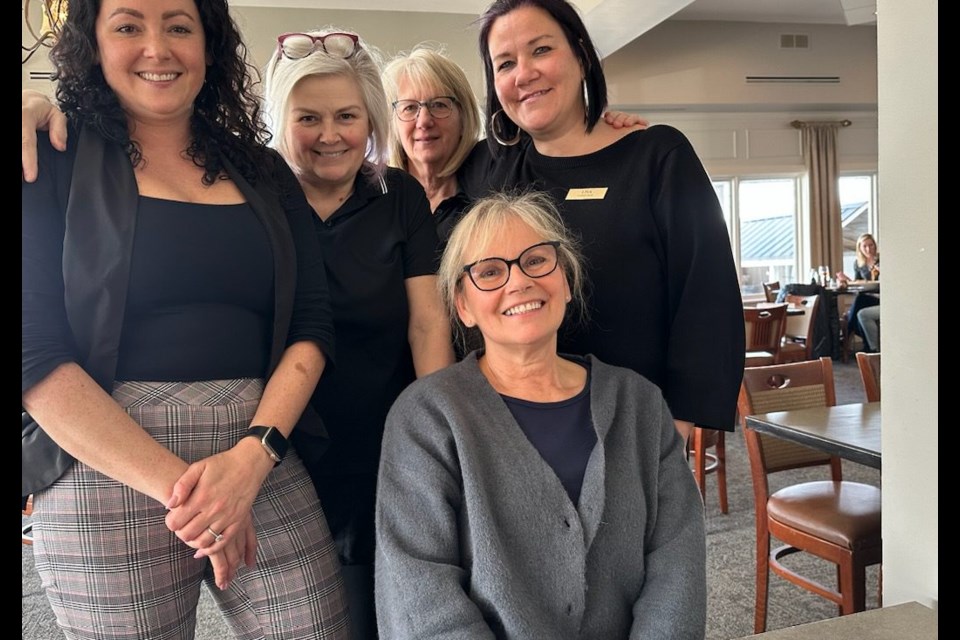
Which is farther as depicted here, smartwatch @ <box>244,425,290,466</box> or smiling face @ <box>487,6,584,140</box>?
smiling face @ <box>487,6,584,140</box>

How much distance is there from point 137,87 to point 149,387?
0.49m

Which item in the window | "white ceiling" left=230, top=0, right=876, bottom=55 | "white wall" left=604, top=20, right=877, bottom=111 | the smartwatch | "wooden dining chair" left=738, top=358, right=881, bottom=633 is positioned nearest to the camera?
the smartwatch

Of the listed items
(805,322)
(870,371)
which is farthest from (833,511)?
(805,322)

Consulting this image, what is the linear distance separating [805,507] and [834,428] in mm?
334

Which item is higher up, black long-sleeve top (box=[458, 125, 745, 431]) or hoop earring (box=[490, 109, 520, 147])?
hoop earring (box=[490, 109, 520, 147])

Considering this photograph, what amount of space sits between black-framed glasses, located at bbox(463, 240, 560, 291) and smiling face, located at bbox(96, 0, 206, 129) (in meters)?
0.61

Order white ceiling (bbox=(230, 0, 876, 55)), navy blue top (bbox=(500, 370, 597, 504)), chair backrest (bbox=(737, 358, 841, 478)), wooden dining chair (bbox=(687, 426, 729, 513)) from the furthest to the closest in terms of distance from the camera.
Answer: white ceiling (bbox=(230, 0, 876, 55)) → wooden dining chair (bbox=(687, 426, 729, 513)) → chair backrest (bbox=(737, 358, 841, 478)) → navy blue top (bbox=(500, 370, 597, 504))

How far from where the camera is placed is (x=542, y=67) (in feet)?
5.45

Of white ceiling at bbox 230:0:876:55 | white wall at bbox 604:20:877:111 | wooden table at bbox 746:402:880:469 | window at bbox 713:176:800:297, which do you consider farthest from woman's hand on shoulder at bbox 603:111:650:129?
window at bbox 713:176:800:297

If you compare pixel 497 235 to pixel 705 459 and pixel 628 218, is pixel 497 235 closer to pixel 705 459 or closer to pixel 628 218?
pixel 628 218

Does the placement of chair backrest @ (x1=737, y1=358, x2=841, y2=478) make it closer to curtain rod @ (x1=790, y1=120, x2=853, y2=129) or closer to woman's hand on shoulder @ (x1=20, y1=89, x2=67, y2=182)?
woman's hand on shoulder @ (x1=20, y1=89, x2=67, y2=182)

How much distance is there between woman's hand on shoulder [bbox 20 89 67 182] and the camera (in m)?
1.12

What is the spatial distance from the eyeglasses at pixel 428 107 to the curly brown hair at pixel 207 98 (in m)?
0.56

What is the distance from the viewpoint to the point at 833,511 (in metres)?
2.62
